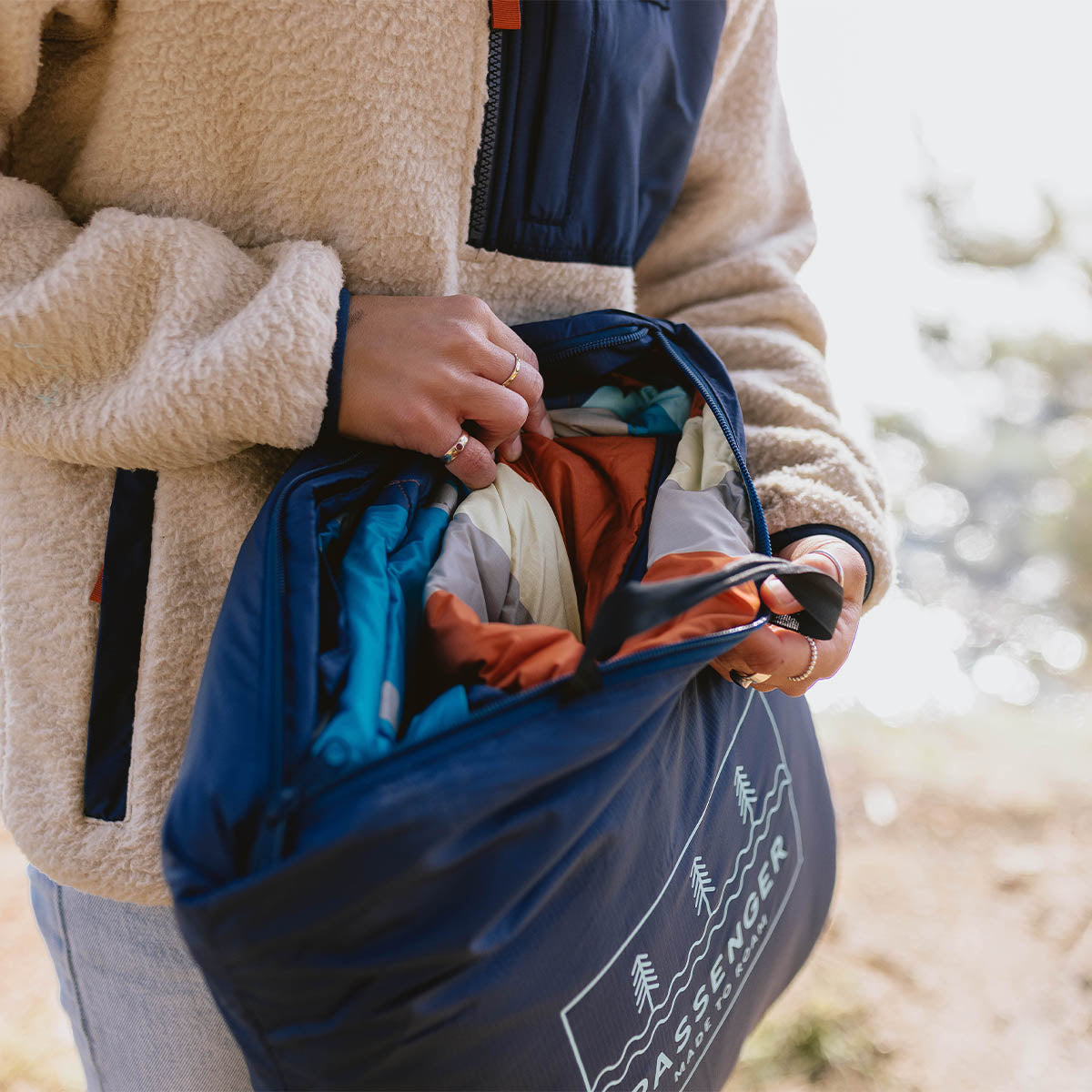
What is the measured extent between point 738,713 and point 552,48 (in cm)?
55

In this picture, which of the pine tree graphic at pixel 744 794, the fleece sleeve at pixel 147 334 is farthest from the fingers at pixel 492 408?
the pine tree graphic at pixel 744 794

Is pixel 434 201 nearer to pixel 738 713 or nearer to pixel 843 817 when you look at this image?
pixel 738 713


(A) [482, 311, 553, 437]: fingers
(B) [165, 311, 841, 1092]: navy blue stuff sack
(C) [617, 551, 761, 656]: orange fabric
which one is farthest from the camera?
(A) [482, 311, 553, 437]: fingers

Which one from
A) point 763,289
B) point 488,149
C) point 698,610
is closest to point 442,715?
point 698,610

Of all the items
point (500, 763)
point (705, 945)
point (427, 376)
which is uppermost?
point (427, 376)

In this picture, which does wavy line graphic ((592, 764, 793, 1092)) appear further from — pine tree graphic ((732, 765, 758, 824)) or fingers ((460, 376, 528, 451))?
fingers ((460, 376, 528, 451))

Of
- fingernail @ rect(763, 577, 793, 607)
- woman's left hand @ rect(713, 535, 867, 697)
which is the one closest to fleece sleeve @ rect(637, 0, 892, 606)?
woman's left hand @ rect(713, 535, 867, 697)

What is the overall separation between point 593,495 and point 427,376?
0.18 metres

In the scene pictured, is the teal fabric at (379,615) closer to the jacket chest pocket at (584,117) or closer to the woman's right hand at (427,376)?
the woman's right hand at (427,376)

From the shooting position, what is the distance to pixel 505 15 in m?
0.71

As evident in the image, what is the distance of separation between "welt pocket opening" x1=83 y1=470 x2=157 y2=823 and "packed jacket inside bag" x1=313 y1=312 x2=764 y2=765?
0.53 ft

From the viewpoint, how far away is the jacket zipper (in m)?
0.71

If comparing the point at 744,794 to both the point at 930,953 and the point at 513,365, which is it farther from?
the point at 930,953

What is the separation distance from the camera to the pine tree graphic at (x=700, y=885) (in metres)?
0.71
